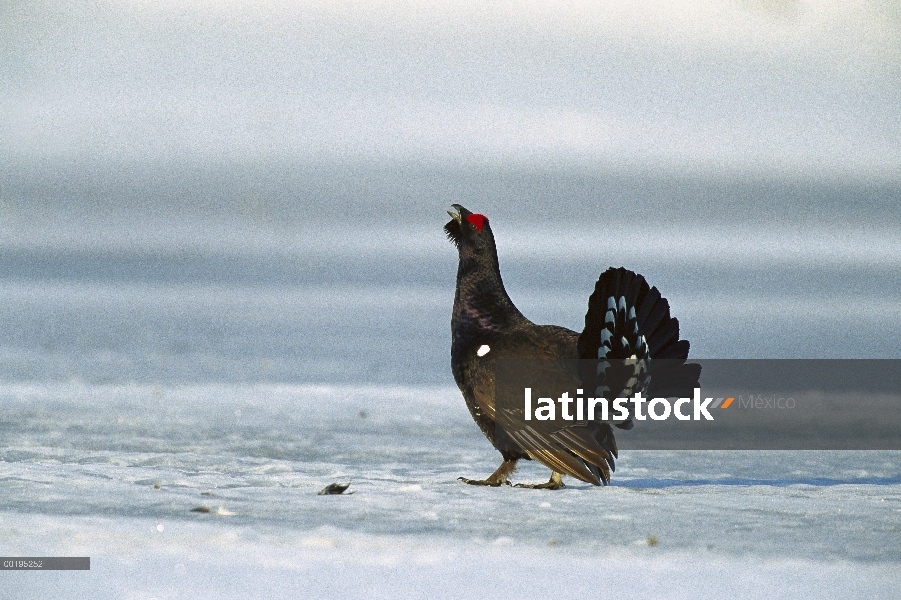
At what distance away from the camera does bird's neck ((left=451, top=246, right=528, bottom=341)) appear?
4.62 metres

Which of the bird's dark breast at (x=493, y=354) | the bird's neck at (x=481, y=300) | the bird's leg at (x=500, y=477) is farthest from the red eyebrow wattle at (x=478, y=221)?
the bird's leg at (x=500, y=477)

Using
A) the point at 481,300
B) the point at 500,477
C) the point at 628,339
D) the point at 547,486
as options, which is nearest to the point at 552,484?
the point at 547,486

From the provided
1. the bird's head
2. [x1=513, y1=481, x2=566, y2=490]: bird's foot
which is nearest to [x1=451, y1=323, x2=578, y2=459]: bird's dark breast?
[x1=513, y1=481, x2=566, y2=490]: bird's foot

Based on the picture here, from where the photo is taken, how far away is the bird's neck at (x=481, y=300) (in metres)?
4.62

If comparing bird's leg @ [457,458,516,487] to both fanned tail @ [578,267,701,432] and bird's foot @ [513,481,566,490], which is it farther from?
fanned tail @ [578,267,701,432]

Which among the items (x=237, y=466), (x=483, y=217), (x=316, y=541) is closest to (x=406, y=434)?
(x=237, y=466)

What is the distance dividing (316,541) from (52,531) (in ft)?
3.00

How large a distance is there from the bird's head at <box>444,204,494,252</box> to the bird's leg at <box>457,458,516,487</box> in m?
0.99

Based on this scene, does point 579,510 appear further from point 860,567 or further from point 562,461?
point 860,567

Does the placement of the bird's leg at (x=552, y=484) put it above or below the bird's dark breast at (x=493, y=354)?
below

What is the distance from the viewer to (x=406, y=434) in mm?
5555

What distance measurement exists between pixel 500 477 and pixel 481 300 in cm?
80

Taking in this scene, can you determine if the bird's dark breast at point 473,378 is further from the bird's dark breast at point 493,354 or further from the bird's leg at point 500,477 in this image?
the bird's leg at point 500,477

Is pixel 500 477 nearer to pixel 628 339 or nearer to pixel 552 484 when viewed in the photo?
pixel 552 484
